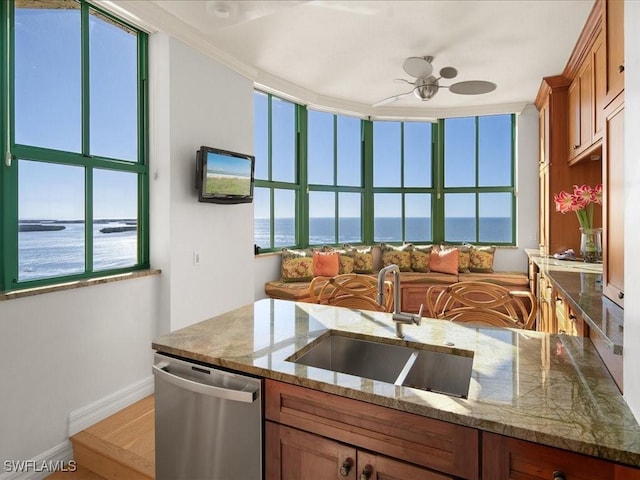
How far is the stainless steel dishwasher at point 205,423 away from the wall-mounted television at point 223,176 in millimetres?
2035

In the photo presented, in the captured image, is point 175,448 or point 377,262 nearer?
point 175,448

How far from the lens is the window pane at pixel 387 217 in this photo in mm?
6020

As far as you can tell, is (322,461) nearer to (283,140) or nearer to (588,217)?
(588,217)

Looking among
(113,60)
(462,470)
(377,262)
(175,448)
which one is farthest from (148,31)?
(377,262)

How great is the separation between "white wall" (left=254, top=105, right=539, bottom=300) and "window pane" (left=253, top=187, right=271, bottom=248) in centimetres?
342

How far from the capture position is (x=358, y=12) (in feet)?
9.85

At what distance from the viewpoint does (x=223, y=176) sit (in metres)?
3.49

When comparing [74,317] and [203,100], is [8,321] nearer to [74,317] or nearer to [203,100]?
[74,317]

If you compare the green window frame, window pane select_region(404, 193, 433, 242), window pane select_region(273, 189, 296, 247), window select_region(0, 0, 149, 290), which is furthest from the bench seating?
window select_region(0, 0, 149, 290)

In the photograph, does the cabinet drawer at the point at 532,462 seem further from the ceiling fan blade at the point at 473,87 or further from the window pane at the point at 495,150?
the window pane at the point at 495,150

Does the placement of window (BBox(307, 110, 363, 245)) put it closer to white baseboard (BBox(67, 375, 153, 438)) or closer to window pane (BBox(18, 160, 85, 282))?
white baseboard (BBox(67, 375, 153, 438))

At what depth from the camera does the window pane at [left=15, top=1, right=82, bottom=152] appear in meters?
2.27

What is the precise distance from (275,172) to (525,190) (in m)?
3.56

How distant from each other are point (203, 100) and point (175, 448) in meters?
2.88
